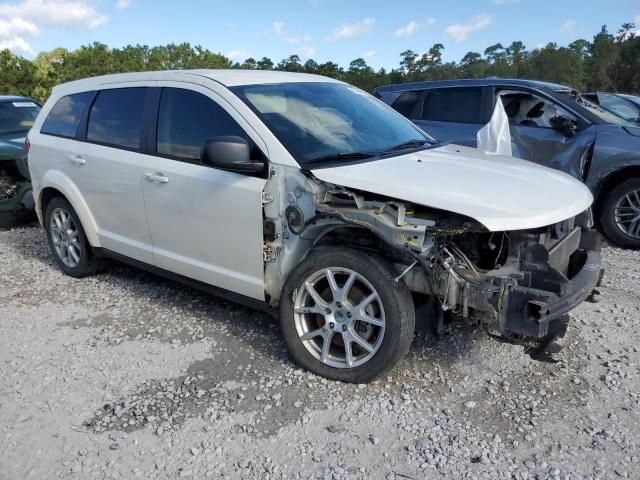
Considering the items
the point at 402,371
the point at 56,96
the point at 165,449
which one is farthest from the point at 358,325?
the point at 56,96

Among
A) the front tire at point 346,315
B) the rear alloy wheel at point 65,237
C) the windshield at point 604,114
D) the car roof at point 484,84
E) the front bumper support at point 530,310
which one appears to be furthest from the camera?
the car roof at point 484,84

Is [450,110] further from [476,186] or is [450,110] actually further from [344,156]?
[476,186]

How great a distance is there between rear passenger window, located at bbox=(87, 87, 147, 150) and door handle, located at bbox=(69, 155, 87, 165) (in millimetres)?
187

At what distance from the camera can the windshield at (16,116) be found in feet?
27.8

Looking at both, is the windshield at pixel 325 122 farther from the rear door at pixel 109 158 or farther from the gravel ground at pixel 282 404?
the gravel ground at pixel 282 404

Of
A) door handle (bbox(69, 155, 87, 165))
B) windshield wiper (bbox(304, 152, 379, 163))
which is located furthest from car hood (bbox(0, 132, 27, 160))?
windshield wiper (bbox(304, 152, 379, 163))

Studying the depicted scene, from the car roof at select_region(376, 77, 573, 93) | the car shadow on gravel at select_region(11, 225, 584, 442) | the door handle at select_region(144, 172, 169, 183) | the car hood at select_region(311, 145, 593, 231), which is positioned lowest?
the car shadow on gravel at select_region(11, 225, 584, 442)

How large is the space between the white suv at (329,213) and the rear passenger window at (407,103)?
118 inches

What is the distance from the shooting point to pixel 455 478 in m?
2.51

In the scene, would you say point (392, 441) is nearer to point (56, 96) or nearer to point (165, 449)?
point (165, 449)

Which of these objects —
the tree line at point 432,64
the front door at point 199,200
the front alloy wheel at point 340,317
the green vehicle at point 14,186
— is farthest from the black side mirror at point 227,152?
the tree line at point 432,64

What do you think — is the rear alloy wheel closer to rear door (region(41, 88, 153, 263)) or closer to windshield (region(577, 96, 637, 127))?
rear door (region(41, 88, 153, 263))

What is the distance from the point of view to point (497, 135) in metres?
5.84

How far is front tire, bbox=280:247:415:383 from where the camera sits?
9.92 ft
